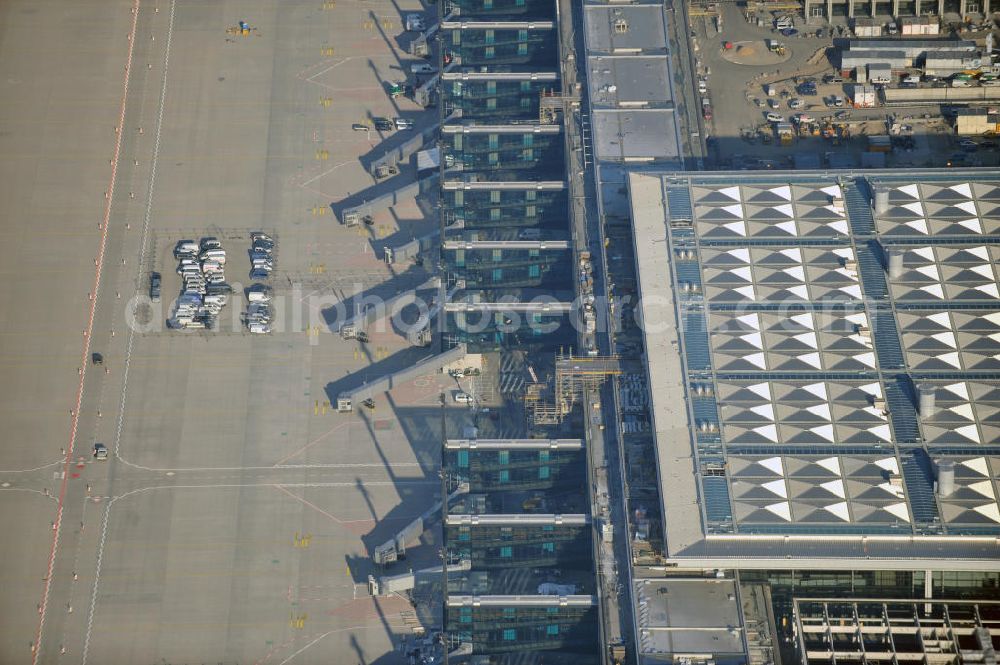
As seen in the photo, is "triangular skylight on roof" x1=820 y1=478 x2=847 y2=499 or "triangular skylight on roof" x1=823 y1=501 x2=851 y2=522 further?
"triangular skylight on roof" x1=820 y1=478 x2=847 y2=499

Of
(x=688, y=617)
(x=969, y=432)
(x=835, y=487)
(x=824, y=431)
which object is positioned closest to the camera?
(x=688, y=617)

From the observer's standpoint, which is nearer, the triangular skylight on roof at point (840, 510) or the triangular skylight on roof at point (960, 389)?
the triangular skylight on roof at point (840, 510)

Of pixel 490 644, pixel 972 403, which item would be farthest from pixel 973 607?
pixel 490 644

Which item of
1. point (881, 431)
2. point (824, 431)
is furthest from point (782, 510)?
point (881, 431)

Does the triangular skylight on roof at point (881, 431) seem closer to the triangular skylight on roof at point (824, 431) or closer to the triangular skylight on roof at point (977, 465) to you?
the triangular skylight on roof at point (824, 431)

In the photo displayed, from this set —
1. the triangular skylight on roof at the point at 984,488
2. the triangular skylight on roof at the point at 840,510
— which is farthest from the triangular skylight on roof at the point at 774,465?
the triangular skylight on roof at the point at 984,488

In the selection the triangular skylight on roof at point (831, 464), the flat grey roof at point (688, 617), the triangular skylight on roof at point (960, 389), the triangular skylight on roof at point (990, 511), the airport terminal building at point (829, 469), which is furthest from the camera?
the triangular skylight on roof at point (960, 389)

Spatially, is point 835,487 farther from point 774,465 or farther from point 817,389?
point 817,389

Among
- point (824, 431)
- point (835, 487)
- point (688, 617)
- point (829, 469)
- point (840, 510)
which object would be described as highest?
point (824, 431)

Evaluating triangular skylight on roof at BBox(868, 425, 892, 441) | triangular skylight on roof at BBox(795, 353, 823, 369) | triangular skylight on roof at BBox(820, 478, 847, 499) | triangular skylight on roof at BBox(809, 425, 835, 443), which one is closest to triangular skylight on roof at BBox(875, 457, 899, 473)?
triangular skylight on roof at BBox(868, 425, 892, 441)

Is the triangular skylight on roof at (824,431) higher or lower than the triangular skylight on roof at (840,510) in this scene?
higher

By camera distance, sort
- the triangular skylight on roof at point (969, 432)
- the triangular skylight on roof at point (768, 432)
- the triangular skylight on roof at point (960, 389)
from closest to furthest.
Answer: the triangular skylight on roof at point (969, 432) → the triangular skylight on roof at point (768, 432) → the triangular skylight on roof at point (960, 389)

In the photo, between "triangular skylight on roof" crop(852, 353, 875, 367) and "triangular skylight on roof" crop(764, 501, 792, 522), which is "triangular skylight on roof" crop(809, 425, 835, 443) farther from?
"triangular skylight on roof" crop(852, 353, 875, 367)
